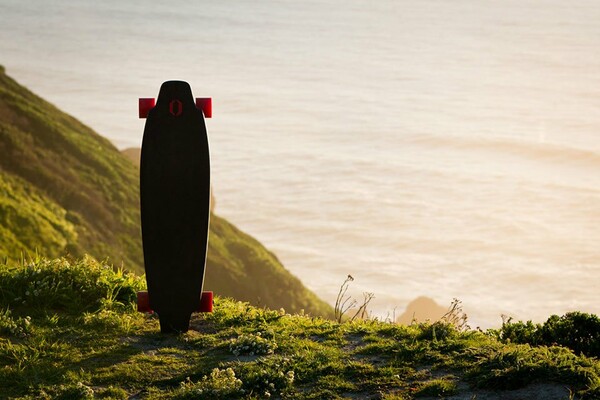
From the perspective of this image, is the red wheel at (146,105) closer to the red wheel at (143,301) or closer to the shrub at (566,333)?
the red wheel at (143,301)

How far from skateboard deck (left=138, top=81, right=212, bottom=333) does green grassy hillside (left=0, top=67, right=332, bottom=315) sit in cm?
3411

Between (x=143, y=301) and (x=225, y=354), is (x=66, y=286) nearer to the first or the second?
(x=143, y=301)

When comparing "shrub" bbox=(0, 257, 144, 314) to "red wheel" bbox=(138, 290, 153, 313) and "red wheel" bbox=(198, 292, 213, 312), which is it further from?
"red wheel" bbox=(198, 292, 213, 312)

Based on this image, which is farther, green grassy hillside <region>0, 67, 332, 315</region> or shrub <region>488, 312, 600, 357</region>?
green grassy hillside <region>0, 67, 332, 315</region>

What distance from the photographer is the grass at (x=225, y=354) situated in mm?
9633

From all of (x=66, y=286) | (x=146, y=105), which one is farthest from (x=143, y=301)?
(x=146, y=105)

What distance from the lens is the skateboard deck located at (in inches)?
449

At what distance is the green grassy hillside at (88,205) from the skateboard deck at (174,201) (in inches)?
1343

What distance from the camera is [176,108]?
1143cm

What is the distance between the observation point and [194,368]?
10.6 meters

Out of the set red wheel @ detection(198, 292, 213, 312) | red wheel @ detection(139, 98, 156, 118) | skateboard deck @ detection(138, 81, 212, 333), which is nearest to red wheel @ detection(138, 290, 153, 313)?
skateboard deck @ detection(138, 81, 212, 333)

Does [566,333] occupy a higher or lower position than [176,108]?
lower

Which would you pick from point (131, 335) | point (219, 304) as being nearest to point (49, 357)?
point (131, 335)

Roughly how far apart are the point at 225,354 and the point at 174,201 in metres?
2.01
